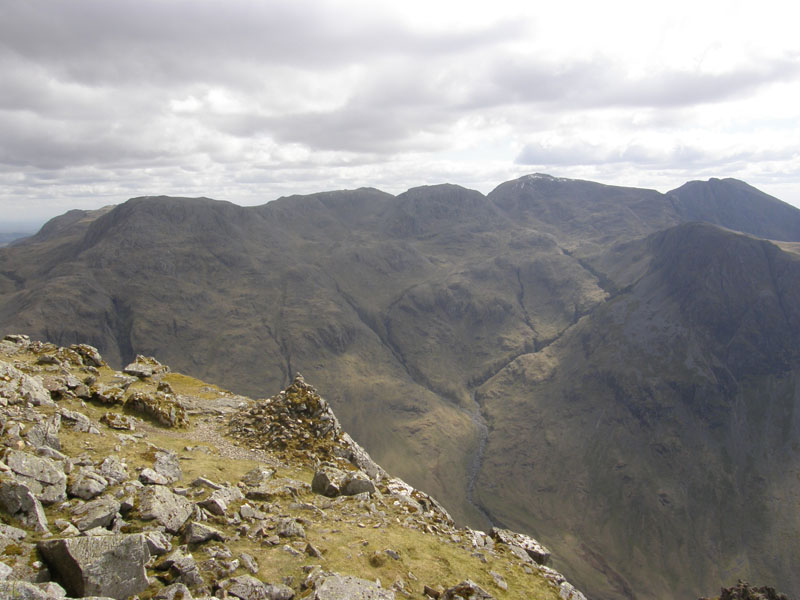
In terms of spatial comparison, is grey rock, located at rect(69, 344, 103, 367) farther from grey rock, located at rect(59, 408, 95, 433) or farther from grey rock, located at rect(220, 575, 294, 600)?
grey rock, located at rect(220, 575, 294, 600)

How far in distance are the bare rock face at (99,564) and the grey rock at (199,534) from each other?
9.35 ft

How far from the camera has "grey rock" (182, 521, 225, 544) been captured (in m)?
17.7

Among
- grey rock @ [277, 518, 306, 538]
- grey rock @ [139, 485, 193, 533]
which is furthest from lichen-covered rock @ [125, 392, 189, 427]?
grey rock @ [277, 518, 306, 538]

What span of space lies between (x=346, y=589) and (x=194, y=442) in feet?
66.4

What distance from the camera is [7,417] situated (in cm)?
2233

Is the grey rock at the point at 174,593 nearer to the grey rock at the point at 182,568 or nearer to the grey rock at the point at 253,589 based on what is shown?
the grey rock at the point at 182,568

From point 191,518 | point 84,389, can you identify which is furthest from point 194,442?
point 191,518

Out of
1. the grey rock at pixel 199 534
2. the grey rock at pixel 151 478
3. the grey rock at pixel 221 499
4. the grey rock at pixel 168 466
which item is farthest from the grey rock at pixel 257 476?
the grey rock at pixel 199 534

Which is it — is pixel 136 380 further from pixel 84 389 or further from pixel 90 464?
pixel 90 464

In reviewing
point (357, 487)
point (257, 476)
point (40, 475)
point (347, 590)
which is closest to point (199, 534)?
point (347, 590)

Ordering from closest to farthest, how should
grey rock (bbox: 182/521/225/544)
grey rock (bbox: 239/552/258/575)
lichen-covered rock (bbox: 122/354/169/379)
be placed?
1. grey rock (bbox: 239/552/258/575)
2. grey rock (bbox: 182/521/225/544)
3. lichen-covered rock (bbox: 122/354/169/379)

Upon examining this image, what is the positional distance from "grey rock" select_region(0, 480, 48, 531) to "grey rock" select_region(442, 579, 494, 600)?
599 inches

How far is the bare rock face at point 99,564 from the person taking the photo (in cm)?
1359

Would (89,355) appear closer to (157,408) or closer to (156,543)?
(157,408)
